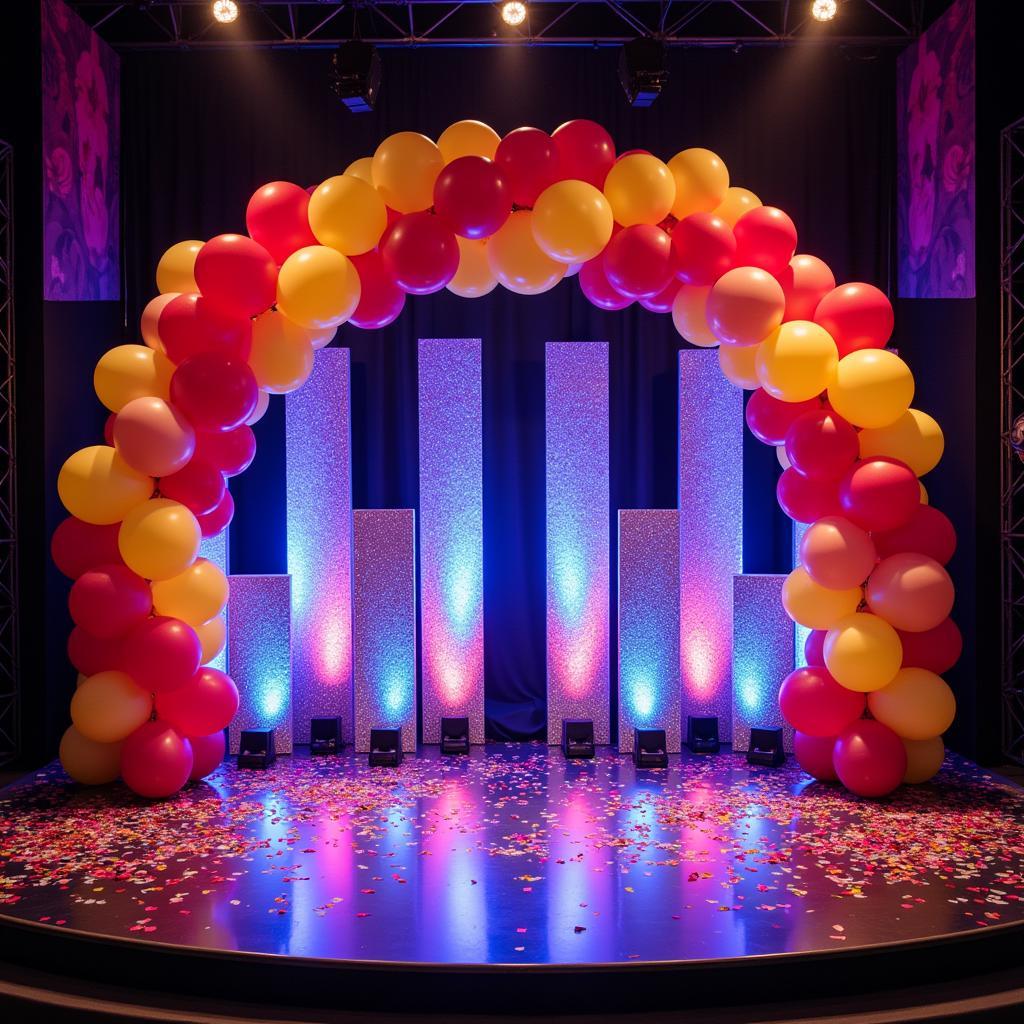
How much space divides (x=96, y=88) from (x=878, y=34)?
452 centimetres

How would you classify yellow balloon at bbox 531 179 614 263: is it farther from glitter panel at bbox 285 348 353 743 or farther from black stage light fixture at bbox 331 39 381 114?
glitter panel at bbox 285 348 353 743

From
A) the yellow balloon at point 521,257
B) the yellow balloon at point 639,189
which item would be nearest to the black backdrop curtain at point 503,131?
the yellow balloon at point 521,257

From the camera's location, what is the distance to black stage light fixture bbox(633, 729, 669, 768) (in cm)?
519

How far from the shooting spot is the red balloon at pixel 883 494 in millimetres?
4398

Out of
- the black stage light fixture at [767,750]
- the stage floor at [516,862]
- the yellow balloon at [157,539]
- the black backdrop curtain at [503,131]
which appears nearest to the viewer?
the stage floor at [516,862]

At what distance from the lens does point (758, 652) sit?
5547 millimetres

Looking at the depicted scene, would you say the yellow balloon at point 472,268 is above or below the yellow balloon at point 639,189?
below

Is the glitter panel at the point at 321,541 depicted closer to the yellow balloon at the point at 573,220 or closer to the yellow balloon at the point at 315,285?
the yellow balloon at the point at 315,285

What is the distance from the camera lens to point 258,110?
20.1 feet

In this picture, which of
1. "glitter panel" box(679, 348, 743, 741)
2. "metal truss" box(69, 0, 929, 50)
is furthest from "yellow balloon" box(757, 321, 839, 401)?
"metal truss" box(69, 0, 929, 50)

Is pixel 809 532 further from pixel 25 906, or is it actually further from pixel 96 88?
pixel 96 88

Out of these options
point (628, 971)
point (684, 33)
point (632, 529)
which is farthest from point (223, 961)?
point (684, 33)

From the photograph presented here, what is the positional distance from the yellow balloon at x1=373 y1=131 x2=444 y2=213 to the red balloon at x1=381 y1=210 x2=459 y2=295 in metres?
0.09

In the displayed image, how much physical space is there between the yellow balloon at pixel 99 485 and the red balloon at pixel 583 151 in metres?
2.38
